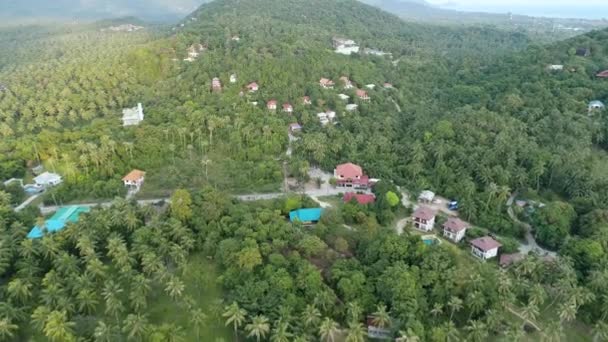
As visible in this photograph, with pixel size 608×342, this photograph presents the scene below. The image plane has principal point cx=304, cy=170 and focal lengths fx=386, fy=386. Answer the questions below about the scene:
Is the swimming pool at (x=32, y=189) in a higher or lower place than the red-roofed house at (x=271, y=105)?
lower

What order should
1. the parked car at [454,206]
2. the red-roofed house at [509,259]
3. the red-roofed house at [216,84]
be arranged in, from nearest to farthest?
the red-roofed house at [509,259] → the parked car at [454,206] → the red-roofed house at [216,84]

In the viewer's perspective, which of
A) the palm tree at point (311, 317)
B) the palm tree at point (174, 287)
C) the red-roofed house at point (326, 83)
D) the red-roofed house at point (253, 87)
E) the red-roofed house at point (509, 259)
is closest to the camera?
the palm tree at point (311, 317)

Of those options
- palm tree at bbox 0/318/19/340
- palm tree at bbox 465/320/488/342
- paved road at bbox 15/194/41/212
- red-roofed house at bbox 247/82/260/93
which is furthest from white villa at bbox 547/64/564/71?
paved road at bbox 15/194/41/212

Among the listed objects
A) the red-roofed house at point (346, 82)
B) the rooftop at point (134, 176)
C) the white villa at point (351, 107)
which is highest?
the red-roofed house at point (346, 82)

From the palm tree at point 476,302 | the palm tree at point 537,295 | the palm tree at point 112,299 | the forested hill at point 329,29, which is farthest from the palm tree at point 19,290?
the forested hill at point 329,29

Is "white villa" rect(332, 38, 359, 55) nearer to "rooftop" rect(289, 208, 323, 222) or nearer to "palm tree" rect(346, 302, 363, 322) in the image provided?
"rooftop" rect(289, 208, 323, 222)

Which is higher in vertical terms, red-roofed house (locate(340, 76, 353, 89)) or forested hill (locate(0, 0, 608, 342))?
red-roofed house (locate(340, 76, 353, 89))

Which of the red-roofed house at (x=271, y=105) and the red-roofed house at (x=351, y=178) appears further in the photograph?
the red-roofed house at (x=271, y=105)

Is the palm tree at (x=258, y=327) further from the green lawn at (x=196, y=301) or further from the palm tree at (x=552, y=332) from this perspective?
the palm tree at (x=552, y=332)
